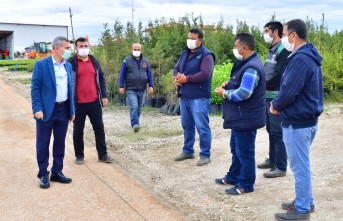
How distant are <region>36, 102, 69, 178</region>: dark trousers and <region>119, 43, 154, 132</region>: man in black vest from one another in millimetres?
3280

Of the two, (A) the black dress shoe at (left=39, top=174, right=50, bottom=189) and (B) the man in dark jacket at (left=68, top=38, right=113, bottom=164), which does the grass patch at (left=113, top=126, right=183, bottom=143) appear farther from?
(A) the black dress shoe at (left=39, top=174, right=50, bottom=189)

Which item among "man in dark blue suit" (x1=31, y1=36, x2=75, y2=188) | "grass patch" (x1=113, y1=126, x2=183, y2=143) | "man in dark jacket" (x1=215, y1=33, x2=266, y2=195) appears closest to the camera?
"man in dark jacket" (x1=215, y1=33, x2=266, y2=195)

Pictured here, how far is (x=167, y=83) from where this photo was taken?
37.6 feet

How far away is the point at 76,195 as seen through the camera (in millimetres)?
5434

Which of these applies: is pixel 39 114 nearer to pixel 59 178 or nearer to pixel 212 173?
pixel 59 178

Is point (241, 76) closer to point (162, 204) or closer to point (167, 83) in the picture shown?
point (162, 204)

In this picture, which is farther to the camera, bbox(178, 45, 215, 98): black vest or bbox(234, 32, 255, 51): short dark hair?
bbox(178, 45, 215, 98): black vest

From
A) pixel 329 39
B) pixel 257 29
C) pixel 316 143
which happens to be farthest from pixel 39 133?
pixel 329 39

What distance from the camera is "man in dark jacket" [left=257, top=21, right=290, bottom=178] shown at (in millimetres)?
5458


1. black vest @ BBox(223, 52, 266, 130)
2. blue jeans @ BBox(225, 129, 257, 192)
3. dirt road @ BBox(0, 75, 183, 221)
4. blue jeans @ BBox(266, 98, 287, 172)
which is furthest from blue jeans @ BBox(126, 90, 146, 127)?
black vest @ BBox(223, 52, 266, 130)

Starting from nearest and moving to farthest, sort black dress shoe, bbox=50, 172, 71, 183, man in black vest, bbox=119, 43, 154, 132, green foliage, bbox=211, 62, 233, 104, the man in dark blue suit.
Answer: the man in dark blue suit → black dress shoe, bbox=50, 172, 71, 183 → man in black vest, bbox=119, 43, 154, 132 → green foliage, bbox=211, 62, 233, 104

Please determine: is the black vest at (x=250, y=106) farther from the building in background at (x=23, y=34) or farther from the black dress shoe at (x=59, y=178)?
the building in background at (x=23, y=34)

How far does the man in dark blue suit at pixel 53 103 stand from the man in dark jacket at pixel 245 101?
2.17m

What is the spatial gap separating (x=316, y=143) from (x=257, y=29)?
9210 mm
